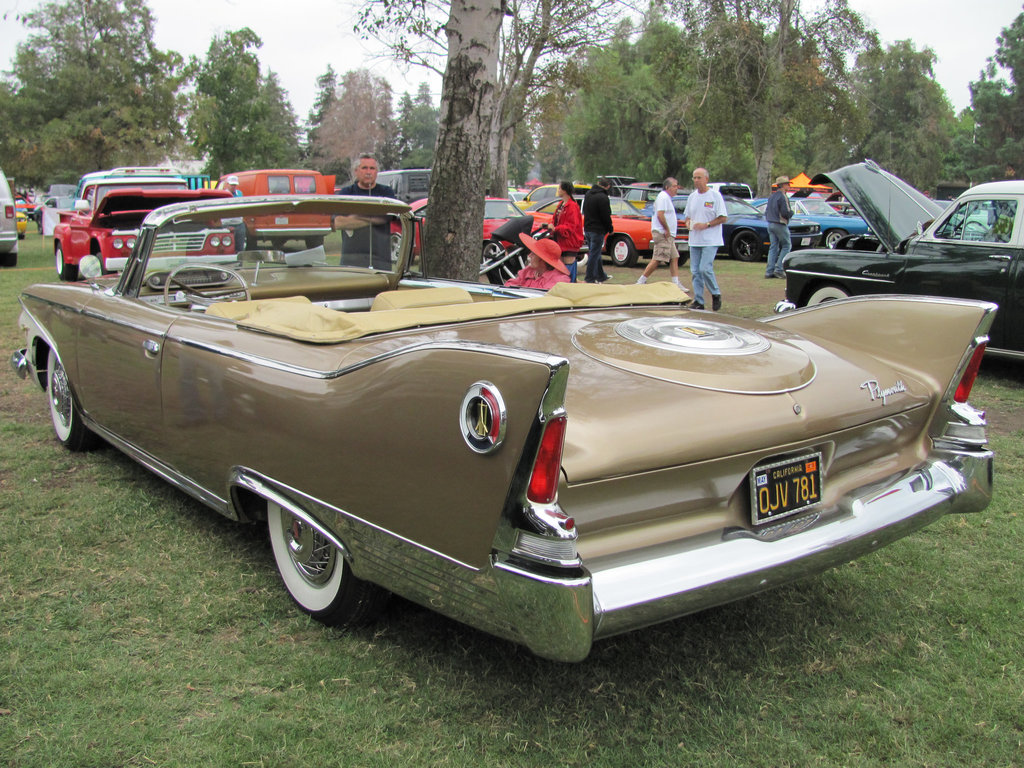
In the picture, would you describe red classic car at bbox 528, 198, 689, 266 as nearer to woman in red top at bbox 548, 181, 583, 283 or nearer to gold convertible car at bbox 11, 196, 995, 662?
woman in red top at bbox 548, 181, 583, 283

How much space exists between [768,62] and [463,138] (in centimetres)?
2508

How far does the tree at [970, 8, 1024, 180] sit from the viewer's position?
166 feet

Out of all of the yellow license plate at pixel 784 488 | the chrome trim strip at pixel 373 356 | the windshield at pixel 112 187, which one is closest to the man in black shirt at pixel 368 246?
the chrome trim strip at pixel 373 356

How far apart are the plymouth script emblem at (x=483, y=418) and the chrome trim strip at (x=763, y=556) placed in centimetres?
42

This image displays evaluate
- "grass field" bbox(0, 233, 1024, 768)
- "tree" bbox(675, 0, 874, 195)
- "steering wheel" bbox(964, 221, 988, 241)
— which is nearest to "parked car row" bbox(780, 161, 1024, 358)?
"steering wheel" bbox(964, 221, 988, 241)

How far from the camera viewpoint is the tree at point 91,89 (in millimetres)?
28594

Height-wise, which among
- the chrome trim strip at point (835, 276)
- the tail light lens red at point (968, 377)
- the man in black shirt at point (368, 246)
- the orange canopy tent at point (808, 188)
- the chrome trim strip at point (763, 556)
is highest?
the orange canopy tent at point (808, 188)

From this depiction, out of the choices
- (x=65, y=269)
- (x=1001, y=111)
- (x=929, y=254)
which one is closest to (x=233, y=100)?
(x=65, y=269)

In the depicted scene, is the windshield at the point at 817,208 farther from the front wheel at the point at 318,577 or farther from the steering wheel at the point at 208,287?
the front wheel at the point at 318,577

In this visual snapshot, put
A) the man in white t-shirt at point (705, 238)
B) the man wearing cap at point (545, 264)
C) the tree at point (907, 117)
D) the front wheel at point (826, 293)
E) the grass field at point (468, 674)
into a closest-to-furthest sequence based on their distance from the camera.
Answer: the grass field at point (468, 674) < the man wearing cap at point (545, 264) < the front wheel at point (826, 293) < the man in white t-shirt at point (705, 238) < the tree at point (907, 117)

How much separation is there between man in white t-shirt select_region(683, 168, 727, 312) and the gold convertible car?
18.9 ft

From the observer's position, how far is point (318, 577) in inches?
108

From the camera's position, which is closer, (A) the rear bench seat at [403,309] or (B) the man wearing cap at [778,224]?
(A) the rear bench seat at [403,309]

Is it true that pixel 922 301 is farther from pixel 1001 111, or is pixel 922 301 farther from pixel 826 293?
pixel 1001 111
